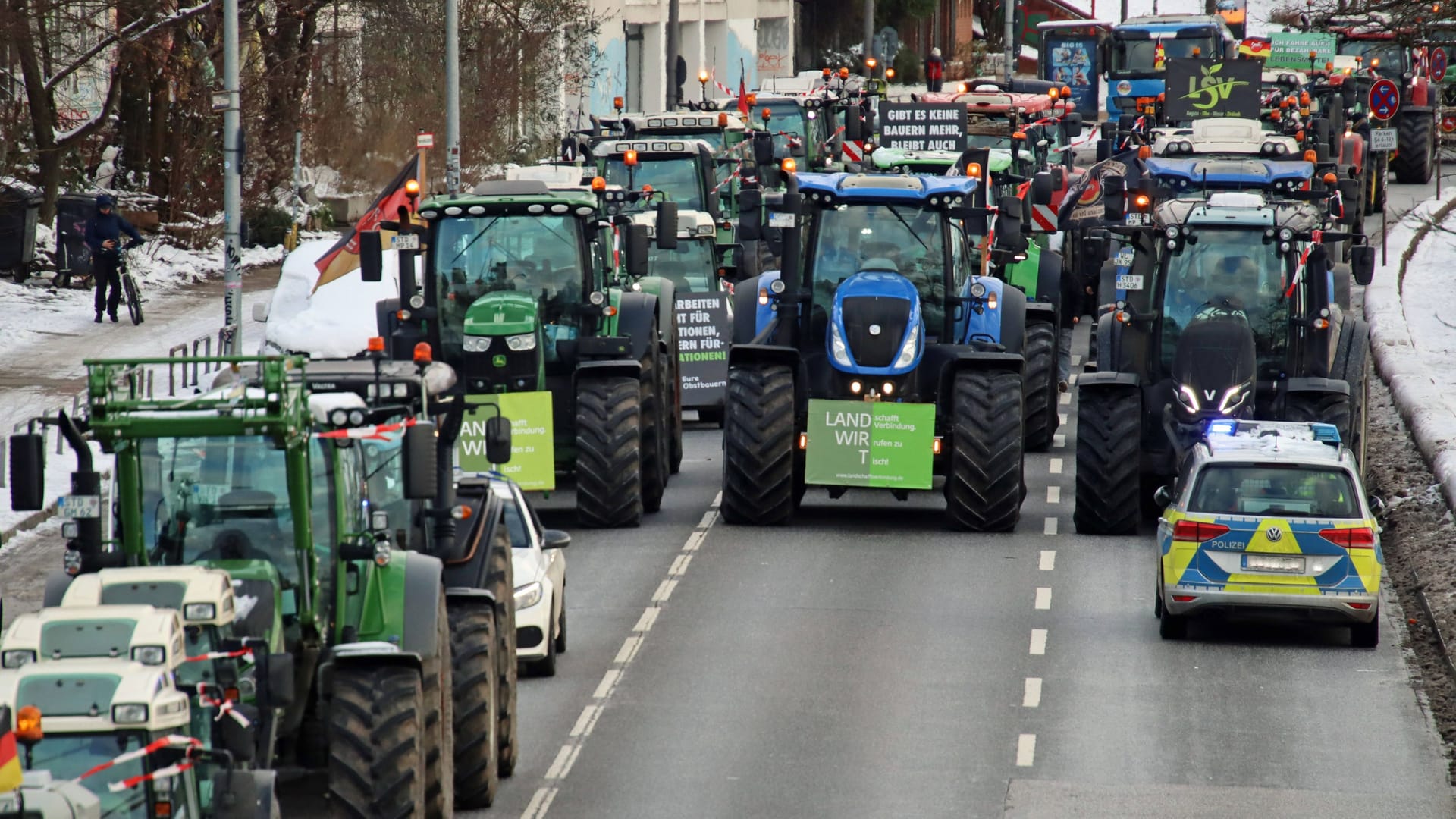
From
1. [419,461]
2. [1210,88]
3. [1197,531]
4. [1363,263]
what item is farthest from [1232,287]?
[1210,88]

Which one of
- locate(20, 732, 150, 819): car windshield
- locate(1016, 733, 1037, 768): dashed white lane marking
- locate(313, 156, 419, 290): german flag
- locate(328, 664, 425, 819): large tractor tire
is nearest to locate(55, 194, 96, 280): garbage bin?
locate(313, 156, 419, 290): german flag

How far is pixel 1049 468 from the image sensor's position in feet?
84.5

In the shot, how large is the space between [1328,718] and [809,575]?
552 centimetres

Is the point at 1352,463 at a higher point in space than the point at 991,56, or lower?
lower

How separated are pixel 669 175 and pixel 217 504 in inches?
894

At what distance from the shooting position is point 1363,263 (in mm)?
23234

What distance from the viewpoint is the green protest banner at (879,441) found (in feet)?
70.8

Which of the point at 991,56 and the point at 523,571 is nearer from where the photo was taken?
the point at 523,571

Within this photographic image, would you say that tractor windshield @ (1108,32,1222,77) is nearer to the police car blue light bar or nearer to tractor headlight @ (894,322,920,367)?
the police car blue light bar

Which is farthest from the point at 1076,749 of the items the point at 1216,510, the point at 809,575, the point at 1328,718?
the point at 809,575

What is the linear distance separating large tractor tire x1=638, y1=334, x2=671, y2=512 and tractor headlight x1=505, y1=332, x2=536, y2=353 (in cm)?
141

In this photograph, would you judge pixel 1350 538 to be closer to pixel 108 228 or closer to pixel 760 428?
pixel 760 428

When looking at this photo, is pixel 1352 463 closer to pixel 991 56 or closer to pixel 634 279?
pixel 634 279

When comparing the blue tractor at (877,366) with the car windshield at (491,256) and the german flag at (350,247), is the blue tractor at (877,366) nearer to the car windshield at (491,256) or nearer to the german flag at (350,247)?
the car windshield at (491,256)
